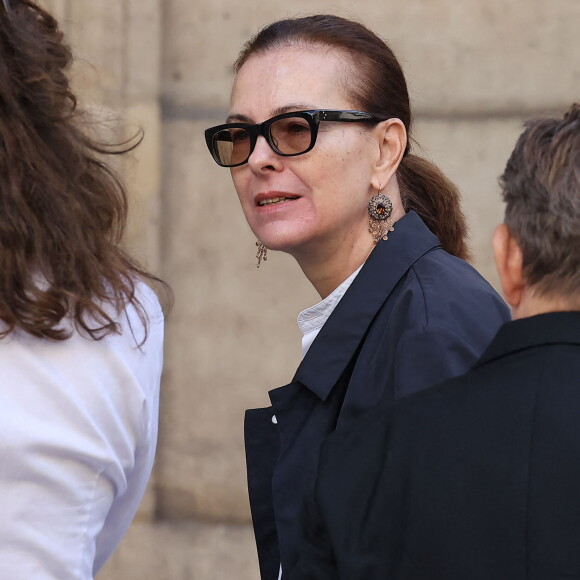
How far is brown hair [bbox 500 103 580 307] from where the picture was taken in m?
1.37

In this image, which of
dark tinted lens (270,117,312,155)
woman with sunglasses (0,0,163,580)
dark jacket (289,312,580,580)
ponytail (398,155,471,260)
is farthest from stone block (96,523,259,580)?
dark jacket (289,312,580,580)

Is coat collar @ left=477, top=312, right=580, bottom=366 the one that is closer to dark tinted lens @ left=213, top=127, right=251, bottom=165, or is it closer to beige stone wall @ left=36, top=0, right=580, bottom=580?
dark tinted lens @ left=213, top=127, right=251, bottom=165

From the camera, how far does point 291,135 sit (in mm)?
2277

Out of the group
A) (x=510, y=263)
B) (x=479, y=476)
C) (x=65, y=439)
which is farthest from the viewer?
(x=65, y=439)

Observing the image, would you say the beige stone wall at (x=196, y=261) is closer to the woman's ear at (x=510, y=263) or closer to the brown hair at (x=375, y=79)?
the brown hair at (x=375, y=79)

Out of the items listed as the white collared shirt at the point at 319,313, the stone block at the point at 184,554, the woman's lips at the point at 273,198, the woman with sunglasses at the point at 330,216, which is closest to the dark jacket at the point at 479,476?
the woman with sunglasses at the point at 330,216

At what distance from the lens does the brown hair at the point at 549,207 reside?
1367mm

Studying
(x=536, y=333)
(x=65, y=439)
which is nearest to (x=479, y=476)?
(x=536, y=333)

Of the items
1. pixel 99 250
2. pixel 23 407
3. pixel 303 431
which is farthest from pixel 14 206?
pixel 303 431

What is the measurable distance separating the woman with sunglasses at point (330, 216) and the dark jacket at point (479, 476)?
22.8 inches

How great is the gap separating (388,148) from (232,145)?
337mm

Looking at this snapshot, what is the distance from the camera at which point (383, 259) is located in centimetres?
215

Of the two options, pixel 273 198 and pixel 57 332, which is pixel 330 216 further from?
pixel 57 332

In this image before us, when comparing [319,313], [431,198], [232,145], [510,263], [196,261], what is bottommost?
[196,261]
